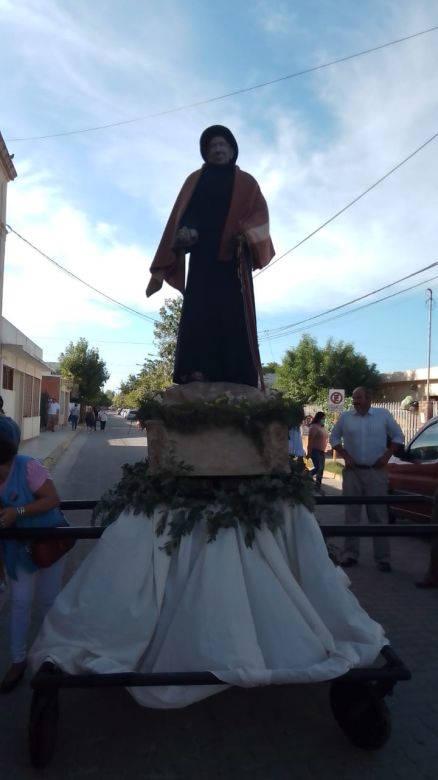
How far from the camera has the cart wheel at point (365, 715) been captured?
2.75 meters

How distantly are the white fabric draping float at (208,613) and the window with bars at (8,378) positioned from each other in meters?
18.3

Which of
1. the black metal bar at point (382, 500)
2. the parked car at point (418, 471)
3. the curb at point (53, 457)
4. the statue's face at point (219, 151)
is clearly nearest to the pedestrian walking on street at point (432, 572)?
the parked car at point (418, 471)

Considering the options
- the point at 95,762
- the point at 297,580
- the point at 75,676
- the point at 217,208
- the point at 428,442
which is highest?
the point at 217,208

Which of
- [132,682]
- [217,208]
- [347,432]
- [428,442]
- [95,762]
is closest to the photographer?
[132,682]

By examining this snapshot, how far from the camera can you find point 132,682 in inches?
99.3

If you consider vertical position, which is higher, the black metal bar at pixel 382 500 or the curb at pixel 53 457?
the black metal bar at pixel 382 500

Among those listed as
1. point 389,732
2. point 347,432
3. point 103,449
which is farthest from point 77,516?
point 103,449

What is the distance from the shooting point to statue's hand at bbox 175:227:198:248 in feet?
12.6

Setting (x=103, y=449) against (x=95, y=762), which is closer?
(x=95, y=762)

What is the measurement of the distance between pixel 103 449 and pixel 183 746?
21321 millimetres

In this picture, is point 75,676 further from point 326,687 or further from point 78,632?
point 326,687

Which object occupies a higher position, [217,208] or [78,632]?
[217,208]

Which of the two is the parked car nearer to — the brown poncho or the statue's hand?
the brown poncho

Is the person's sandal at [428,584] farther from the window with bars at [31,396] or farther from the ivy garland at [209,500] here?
the window with bars at [31,396]
